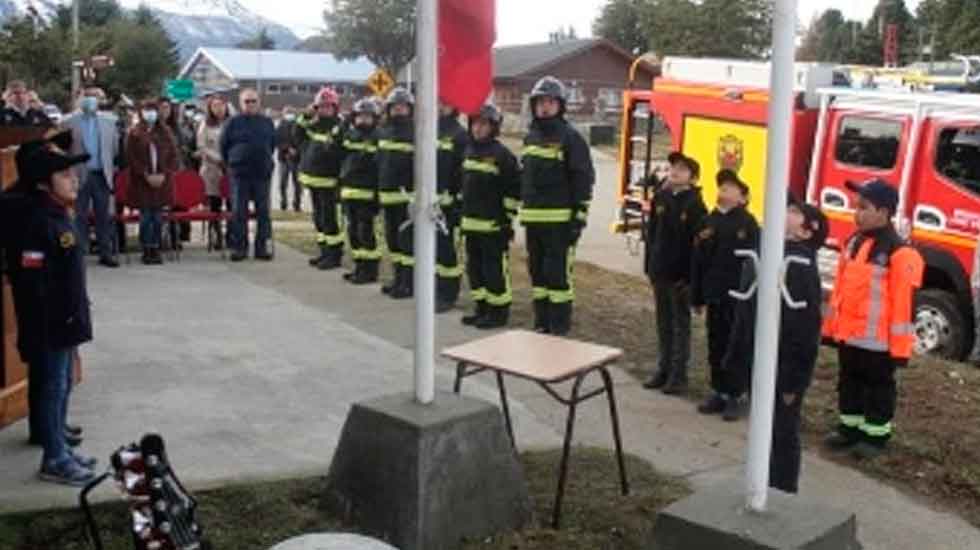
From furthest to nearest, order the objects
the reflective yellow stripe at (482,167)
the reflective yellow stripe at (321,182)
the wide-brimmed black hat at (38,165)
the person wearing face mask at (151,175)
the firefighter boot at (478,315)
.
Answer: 1. the reflective yellow stripe at (321,182)
2. the person wearing face mask at (151,175)
3. the firefighter boot at (478,315)
4. the reflective yellow stripe at (482,167)
5. the wide-brimmed black hat at (38,165)

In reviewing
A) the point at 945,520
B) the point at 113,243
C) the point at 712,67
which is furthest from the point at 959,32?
the point at 945,520

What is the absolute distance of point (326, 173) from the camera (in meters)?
12.9

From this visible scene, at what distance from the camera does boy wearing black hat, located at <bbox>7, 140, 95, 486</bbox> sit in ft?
18.1

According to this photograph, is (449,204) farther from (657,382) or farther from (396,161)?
(657,382)

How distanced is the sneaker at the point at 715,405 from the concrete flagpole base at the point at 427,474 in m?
2.58

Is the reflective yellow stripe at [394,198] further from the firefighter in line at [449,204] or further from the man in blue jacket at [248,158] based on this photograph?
the man in blue jacket at [248,158]

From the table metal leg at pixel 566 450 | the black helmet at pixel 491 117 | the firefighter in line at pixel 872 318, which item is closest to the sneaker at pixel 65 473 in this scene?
the table metal leg at pixel 566 450

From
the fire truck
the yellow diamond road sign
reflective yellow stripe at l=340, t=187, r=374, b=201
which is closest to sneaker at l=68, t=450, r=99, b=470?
the fire truck

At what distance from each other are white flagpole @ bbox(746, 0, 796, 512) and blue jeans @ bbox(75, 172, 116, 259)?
915 centimetres

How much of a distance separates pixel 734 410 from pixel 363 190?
18.4 ft

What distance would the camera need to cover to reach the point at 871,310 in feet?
22.0

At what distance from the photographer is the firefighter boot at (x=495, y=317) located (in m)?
10.1

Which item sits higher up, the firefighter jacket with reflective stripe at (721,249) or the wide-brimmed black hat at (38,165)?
the wide-brimmed black hat at (38,165)

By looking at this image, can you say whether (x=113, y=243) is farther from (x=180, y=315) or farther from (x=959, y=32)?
(x=959, y=32)
